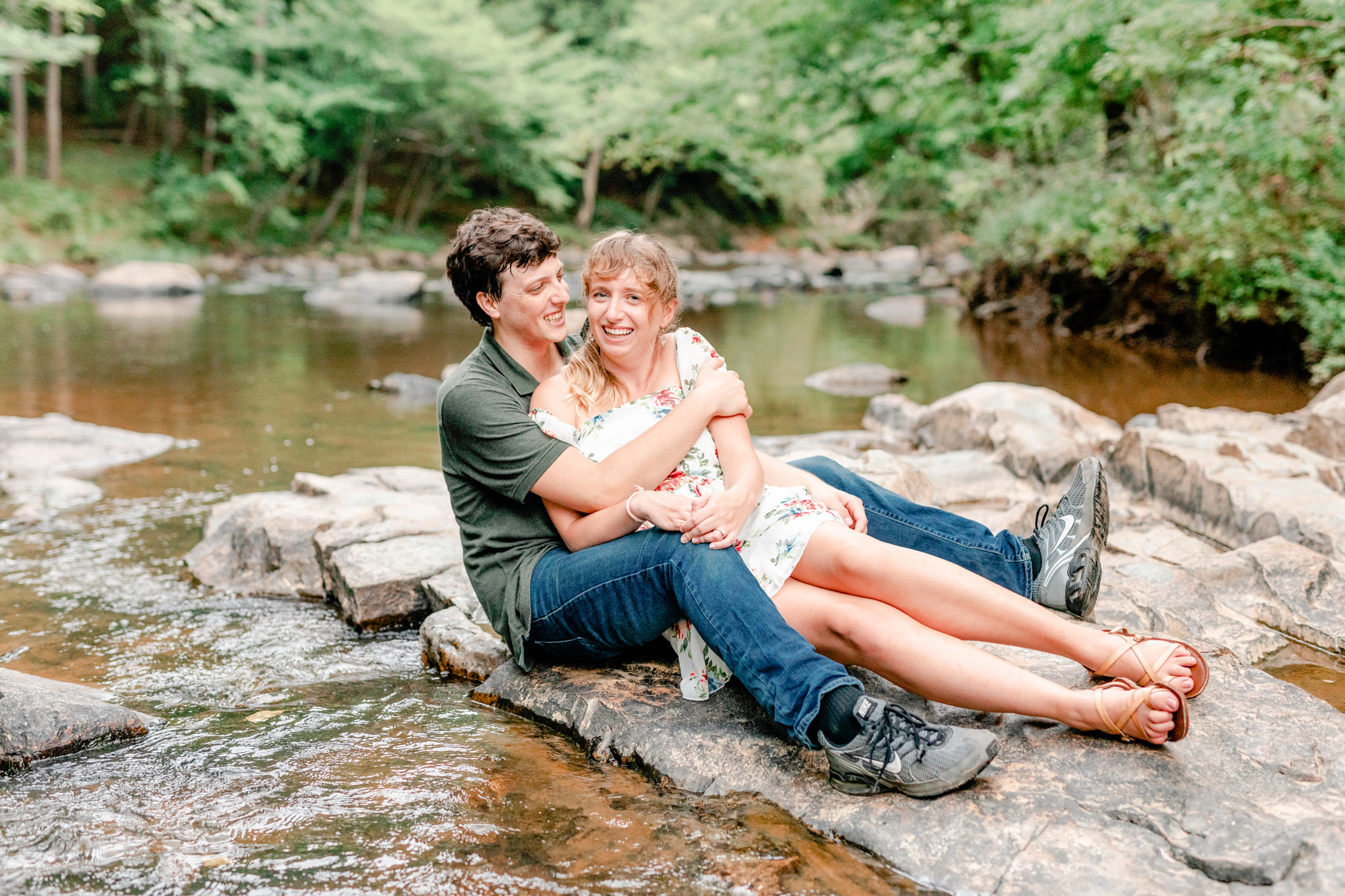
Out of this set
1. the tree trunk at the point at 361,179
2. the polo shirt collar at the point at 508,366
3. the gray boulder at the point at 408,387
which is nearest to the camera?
the polo shirt collar at the point at 508,366

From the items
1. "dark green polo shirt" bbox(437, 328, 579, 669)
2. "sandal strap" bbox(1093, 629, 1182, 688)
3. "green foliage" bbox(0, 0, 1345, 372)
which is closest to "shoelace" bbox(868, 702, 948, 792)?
"sandal strap" bbox(1093, 629, 1182, 688)

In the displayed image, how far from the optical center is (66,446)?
6.85 metres

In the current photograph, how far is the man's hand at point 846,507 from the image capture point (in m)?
2.94

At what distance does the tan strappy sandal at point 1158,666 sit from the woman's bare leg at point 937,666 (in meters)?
A: 0.11

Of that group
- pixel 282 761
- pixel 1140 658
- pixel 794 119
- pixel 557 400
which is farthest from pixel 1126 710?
pixel 794 119

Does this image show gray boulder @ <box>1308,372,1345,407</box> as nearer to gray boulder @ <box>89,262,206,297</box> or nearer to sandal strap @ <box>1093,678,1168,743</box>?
sandal strap @ <box>1093,678,1168,743</box>

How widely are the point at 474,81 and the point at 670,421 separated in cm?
2324

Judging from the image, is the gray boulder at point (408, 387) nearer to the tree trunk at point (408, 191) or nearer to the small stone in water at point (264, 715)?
the small stone in water at point (264, 715)

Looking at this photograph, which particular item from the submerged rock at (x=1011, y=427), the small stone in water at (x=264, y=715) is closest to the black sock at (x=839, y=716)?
the small stone in water at (x=264, y=715)

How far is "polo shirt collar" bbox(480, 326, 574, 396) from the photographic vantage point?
2.97 m

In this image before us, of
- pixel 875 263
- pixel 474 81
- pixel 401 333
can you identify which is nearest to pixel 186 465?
pixel 401 333

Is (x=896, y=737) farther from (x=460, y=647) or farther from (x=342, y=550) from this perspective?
(x=342, y=550)

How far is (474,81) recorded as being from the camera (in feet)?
78.0

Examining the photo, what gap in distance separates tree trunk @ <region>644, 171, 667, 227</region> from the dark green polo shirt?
1172 inches
